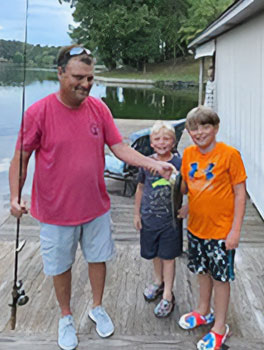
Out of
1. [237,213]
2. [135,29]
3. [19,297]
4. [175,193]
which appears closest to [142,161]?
[175,193]

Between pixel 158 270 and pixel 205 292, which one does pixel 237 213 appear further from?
pixel 158 270

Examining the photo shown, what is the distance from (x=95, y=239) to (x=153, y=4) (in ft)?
150

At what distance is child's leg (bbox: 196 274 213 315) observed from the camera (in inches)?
91.7

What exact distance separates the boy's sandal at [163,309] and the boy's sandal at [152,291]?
0.48 ft

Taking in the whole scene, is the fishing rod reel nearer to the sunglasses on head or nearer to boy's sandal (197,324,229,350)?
boy's sandal (197,324,229,350)

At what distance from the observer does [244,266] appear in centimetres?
318

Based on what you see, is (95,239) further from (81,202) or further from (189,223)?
(189,223)

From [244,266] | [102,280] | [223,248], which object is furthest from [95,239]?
[244,266]

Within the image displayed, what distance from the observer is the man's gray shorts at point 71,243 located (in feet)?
6.90

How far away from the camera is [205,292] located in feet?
7.79

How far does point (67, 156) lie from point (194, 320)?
1.18 metres

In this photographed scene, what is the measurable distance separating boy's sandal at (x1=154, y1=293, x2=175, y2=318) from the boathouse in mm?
2239

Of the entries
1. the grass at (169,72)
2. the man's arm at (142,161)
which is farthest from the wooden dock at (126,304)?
the grass at (169,72)

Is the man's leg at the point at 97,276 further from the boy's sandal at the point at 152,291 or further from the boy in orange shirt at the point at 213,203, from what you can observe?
the boy in orange shirt at the point at 213,203
